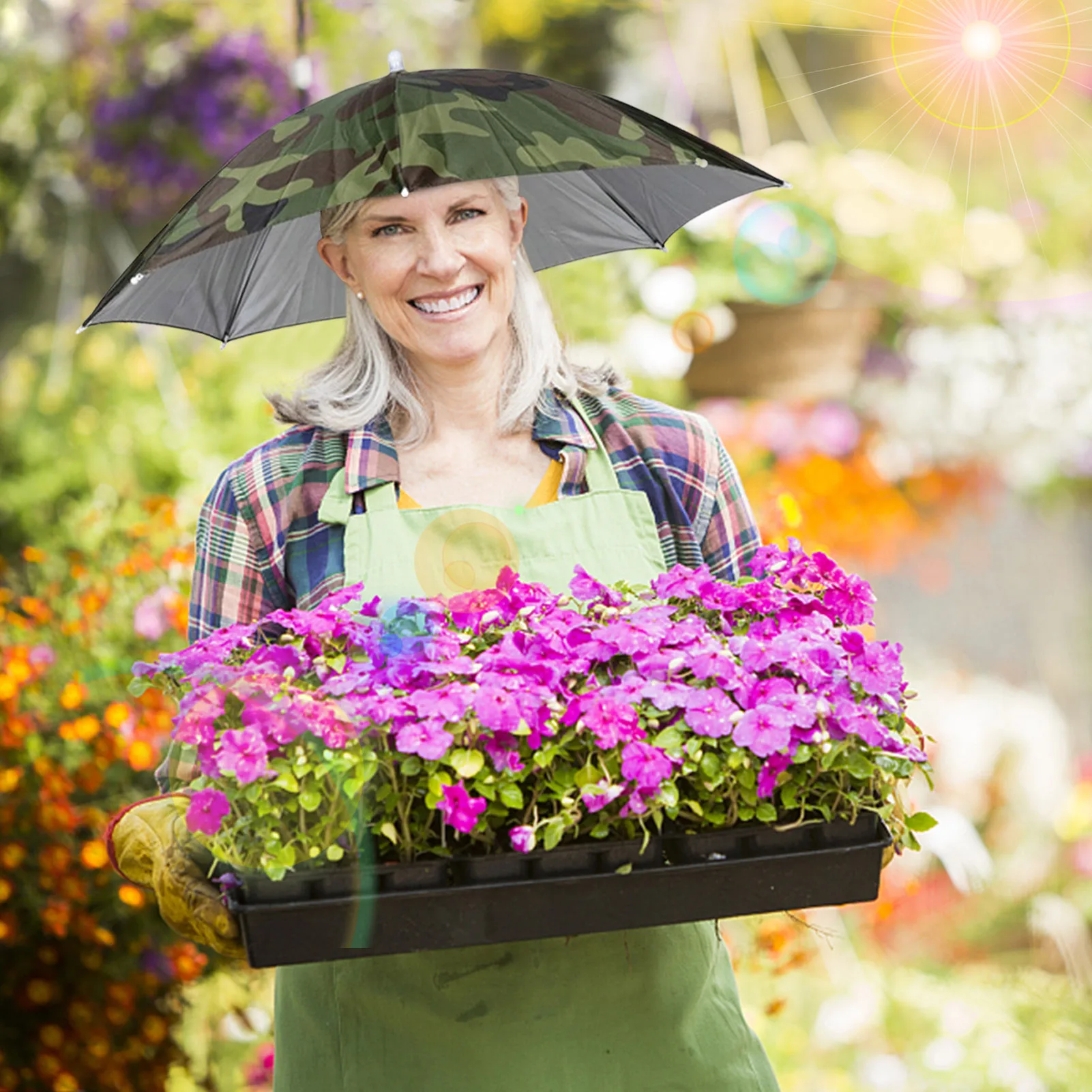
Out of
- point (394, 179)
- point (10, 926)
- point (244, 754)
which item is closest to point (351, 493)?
point (394, 179)

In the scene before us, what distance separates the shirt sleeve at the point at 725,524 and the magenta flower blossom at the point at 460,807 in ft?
1.98

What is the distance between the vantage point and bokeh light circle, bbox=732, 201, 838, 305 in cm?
315

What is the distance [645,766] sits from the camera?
1114 millimetres

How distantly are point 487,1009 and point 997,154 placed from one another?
289 cm

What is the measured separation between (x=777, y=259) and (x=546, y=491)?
177cm

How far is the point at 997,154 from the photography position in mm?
3482

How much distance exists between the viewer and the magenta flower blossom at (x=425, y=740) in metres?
1.09

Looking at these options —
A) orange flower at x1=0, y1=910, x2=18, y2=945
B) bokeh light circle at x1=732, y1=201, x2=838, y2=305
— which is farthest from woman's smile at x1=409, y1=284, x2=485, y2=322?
bokeh light circle at x1=732, y1=201, x2=838, y2=305

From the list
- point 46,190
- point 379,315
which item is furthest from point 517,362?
point 46,190

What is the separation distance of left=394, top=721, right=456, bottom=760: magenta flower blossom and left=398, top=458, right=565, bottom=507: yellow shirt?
499 mm

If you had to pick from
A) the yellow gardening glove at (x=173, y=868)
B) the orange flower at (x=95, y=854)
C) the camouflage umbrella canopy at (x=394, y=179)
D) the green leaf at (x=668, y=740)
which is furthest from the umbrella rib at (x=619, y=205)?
the orange flower at (x=95, y=854)

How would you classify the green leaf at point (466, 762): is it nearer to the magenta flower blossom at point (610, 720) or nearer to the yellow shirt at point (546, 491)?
the magenta flower blossom at point (610, 720)

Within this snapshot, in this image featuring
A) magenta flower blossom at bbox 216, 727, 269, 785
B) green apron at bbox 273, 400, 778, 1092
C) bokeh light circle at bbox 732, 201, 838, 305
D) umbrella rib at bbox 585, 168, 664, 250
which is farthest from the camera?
bokeh light circle at bbox 732, 201, 838, 305

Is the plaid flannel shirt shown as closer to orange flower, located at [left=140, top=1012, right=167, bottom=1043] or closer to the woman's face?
the woman's face
